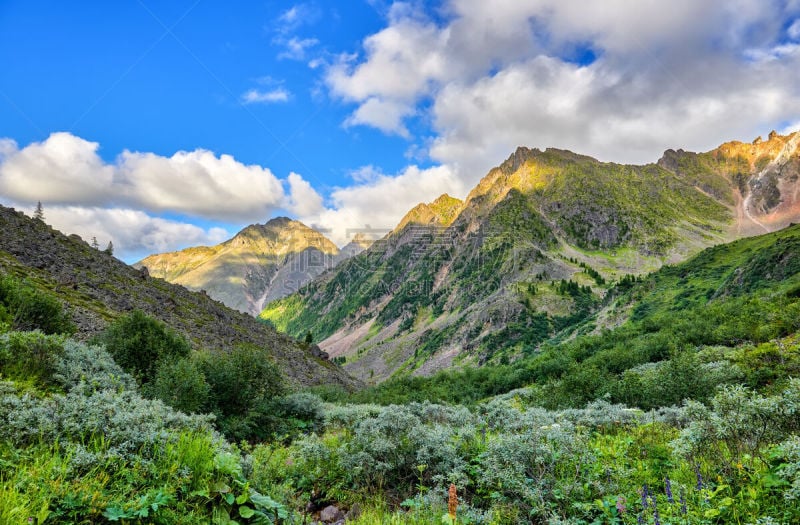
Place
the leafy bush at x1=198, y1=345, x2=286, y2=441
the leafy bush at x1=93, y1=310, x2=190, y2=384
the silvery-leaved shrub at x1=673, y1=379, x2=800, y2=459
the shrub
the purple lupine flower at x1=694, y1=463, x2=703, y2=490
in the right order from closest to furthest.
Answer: the purple lupine flower at x1=694, y1=463, x2=703, y2=490
the silvery-leaved shrub at x1=673, y1=379, x2=800, y2=459
the shrub
the leafy bush at x1=198, y1=345, x2=286, y2=441
the leafy bush at x1=93, y1=310, x2=190, y2=384

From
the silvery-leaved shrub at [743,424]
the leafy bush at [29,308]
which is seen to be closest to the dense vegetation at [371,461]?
the silvery-leaved shrub at [743,424]

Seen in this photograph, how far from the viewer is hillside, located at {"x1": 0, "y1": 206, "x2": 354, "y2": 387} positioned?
4897 centimetres

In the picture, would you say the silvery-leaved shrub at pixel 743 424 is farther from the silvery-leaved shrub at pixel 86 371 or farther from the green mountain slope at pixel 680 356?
the silvery-leaved shrub at pixel 86 371

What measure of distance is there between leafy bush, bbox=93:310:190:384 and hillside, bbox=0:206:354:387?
15272 millimetres

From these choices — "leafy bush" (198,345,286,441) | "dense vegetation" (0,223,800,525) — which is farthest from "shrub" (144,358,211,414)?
"leafy bush" (198,345,286,441)

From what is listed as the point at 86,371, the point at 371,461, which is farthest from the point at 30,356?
the point at 371,461

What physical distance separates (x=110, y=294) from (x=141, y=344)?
40.5 meters

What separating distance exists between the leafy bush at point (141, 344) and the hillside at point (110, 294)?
601 inches

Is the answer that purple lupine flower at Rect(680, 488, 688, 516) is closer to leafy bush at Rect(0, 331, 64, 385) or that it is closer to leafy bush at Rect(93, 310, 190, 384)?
leafy bush at Rect(0, 331, 64, 385)

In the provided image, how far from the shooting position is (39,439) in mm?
5699

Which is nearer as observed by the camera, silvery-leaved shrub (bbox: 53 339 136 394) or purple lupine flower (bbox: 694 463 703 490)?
purple lupine flower (bbox: 694 463 703 490)

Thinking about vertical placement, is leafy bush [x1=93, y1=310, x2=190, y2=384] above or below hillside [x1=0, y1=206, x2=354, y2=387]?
below

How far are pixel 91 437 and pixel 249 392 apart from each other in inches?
589

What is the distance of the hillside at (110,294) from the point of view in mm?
48969
